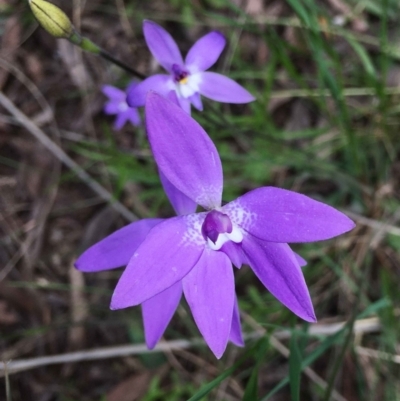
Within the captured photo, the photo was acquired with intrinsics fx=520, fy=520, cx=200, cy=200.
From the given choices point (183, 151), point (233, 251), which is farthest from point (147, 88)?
point (233, 251)

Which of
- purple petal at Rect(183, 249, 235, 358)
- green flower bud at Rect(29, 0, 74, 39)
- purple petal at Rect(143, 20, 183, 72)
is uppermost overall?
green flower bud at Rect(29, 0, 74, 39)

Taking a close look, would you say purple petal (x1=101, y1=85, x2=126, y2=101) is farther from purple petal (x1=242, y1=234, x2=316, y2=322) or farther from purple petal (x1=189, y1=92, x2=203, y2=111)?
purple petal (x1=242, y1=234, x2=316, y2=322)

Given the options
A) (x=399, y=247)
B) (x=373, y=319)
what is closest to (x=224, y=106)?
(x=399, y=247)

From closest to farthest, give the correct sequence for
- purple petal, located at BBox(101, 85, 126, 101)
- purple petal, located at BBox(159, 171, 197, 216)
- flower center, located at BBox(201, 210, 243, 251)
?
flower center, located at BBox(201, 210, 243, 251) → purple petal, located at BBox(159, 171, 197, 216) → purple petal, located at BBox(101, 85, 126, 101)

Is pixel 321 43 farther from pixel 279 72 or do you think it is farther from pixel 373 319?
pixel 373 319

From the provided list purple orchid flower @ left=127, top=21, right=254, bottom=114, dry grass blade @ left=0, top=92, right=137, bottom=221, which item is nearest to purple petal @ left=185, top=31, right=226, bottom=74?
purple orchid flower @ left=127, top=21, right=254, bottom=114

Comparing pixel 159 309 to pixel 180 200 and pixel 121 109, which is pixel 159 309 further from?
pixel 121 109
